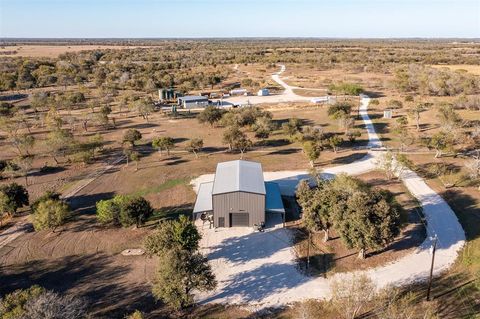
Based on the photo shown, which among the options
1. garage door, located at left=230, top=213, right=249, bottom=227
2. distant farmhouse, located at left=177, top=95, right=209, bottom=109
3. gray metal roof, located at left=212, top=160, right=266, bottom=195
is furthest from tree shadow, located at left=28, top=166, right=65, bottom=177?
distant farmhouse, located at left=177, top=95, right=209, bottom=109

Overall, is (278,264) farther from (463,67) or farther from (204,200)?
(463,67)

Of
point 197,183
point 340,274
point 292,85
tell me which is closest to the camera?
point 340,274

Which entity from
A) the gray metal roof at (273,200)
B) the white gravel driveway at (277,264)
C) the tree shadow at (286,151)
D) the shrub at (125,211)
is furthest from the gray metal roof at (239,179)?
the tree shadow at (286,151)

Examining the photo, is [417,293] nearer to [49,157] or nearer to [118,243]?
[118,243]

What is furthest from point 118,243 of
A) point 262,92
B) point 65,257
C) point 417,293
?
point 262,92

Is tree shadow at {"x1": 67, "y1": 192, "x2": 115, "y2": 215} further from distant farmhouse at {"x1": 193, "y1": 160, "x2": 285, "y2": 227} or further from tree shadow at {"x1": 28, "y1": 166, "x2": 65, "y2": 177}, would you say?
distant farmhouse at {"x1": 193, "y1": 160, "x2": 285, "y2": 227}

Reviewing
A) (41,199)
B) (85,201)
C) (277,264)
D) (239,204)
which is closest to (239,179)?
(239,204)
